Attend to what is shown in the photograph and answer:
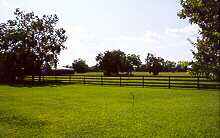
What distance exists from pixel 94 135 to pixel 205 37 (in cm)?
356

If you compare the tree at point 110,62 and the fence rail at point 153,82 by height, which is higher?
the tree at point 110,62

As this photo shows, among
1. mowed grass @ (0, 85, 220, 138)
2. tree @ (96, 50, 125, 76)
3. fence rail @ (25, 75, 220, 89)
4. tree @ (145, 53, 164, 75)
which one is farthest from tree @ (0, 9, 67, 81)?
tree @ (145, 53, 164, 75)

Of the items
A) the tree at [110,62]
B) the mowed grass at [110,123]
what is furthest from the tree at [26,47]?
the tree at [110,62]

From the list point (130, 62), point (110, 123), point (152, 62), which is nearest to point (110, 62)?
point (130, 62)

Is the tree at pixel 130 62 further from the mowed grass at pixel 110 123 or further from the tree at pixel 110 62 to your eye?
the mowed grass at pixel 110 123

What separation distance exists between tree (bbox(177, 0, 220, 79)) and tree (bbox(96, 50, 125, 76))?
74384 mm

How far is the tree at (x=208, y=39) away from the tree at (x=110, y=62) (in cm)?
7438

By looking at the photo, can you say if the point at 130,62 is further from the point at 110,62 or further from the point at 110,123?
the point at 110,123

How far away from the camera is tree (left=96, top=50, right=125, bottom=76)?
78.7 metres

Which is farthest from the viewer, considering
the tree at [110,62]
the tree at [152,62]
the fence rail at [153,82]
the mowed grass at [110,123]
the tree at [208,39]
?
the tree at [152,62]

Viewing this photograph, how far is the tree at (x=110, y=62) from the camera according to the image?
258 ft

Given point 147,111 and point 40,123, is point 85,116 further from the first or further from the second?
point 147,111

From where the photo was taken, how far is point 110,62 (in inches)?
3088

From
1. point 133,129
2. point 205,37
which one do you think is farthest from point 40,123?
point 205,37
